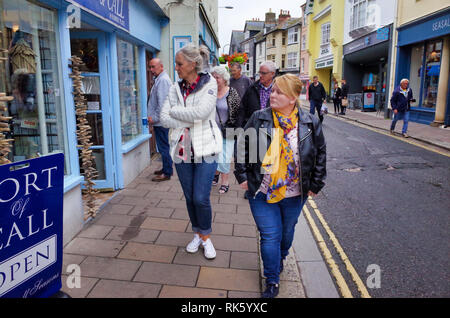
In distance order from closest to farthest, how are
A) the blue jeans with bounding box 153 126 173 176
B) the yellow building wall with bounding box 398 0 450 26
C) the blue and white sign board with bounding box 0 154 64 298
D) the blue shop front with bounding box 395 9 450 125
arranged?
1. the blue and white sign board with bounding box 0 154 64 298
2. the blue jeans with bounding box 153 126 173 176
3. the yellow building wall with bounding box 398 0 450 26
4. the blue shop front with bounding box 395 9 450 125

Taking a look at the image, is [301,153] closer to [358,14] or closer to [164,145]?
[164,145]

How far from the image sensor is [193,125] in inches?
125

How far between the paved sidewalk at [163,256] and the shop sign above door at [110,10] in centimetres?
251

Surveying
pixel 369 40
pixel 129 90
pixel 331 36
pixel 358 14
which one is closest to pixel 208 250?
pixel 129 90

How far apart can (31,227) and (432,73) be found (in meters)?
15.2

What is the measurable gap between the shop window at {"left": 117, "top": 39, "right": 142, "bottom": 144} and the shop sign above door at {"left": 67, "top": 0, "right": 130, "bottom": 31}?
49cm

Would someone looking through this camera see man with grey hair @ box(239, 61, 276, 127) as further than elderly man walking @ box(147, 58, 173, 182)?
No

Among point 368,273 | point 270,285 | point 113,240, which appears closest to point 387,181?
point 368,273

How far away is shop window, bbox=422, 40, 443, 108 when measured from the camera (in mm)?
13320

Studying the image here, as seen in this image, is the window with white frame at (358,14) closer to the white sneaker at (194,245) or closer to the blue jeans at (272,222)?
the white sneaker at (194,245)

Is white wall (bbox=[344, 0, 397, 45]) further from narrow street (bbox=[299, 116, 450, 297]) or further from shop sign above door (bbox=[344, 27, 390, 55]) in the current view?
narrow street (bbox=[299, 116, 450, 297])

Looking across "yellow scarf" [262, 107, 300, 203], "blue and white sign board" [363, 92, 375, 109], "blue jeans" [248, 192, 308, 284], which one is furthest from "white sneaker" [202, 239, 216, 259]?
"blue and white sign board" [363, 92, 375, 109]

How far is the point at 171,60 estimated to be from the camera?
28.9 feet

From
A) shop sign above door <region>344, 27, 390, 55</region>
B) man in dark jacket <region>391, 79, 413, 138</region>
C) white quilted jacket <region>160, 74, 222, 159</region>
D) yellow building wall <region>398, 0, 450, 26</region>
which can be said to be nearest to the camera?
white quilted jacket <region>160, 74, 222, 159</region>
